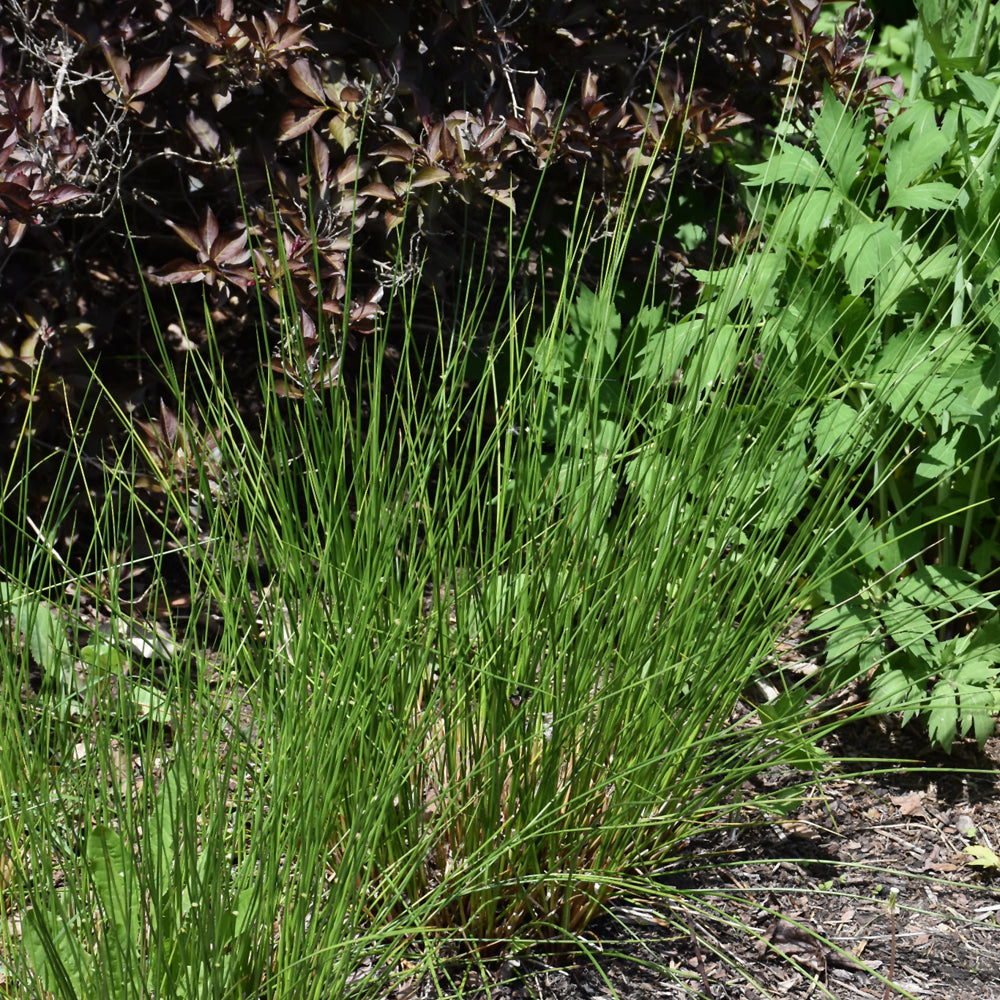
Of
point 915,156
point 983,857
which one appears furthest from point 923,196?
point 983,857

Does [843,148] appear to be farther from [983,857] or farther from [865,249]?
[983,857]

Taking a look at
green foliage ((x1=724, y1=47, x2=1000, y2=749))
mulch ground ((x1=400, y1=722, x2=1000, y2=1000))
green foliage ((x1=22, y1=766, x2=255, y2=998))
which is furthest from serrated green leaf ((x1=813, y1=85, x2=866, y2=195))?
green foliage ((x1=22, y1=766, x2=255, y2=998))

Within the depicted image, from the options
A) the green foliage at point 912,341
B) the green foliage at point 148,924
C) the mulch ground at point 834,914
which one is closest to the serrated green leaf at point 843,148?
the green foliage at point 912,341

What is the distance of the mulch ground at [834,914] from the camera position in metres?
1.89

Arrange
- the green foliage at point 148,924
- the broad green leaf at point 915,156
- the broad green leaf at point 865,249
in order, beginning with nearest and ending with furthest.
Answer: the green foliage at point 148,924
the broad green leaf at point 865,249
the broad green leaf at point 915,156

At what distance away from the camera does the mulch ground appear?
74.3 inches

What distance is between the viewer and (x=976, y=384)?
2.28 meters

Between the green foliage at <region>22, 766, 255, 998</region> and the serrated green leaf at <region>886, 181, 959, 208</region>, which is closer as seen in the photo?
the green foliage at <region>22, 766, 255, 998</region>

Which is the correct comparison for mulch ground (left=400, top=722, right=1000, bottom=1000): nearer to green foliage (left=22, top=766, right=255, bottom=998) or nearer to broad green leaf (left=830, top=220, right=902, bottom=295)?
green foliage (left=22, top=766, right=255, bottom=998)

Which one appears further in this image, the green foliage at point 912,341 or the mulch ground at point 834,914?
the green foliage at point 912,341

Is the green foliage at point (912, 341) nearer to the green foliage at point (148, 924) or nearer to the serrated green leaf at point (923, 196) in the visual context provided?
the serrated green leaf at point (923, 196)

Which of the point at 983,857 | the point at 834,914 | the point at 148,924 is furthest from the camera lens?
the point at 983,857

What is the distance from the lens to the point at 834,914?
6.79 feet

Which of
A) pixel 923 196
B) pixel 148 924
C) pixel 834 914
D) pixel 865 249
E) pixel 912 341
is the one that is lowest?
pixel 834 914
